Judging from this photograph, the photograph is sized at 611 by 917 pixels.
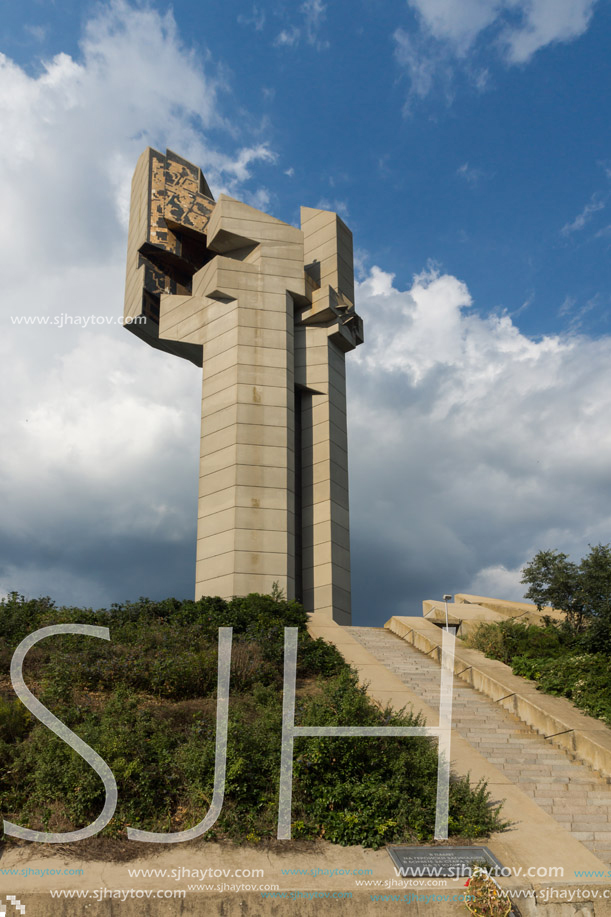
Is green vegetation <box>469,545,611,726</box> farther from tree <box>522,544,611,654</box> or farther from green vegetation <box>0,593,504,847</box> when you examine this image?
green vegetation <box>0,593,504,847</box>

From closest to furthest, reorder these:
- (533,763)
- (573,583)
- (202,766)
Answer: (202,766) < (533,763) < (573,583)

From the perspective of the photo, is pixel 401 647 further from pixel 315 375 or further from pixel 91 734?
pixel 315 375

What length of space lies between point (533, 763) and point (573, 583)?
12.8m

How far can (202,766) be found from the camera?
28.8 ft

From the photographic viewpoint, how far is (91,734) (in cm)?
911

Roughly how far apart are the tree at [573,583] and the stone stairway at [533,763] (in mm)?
7951

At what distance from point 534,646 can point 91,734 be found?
12.1m

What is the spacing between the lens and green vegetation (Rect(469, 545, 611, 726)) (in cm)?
1434

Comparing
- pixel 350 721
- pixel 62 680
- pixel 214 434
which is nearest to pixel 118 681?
pixel 62 680

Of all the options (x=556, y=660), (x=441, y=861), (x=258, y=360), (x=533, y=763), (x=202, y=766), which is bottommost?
(x=441, y=861)

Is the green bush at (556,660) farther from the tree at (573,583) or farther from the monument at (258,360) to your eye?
the monument at (258,360)

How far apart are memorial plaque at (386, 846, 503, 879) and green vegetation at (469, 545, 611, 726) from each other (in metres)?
5.99

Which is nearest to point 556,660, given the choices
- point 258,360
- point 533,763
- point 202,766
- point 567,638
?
point 567,638

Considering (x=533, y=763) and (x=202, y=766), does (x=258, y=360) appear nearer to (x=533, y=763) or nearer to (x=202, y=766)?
(x=533, y=763)
